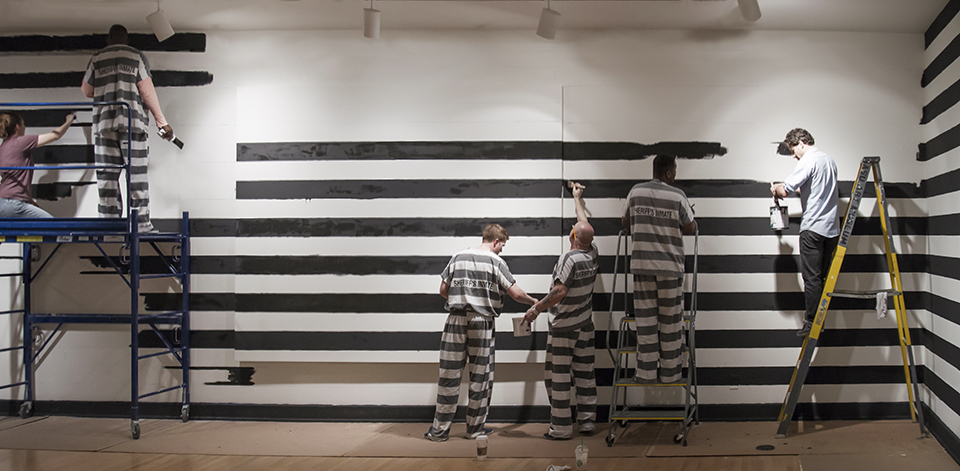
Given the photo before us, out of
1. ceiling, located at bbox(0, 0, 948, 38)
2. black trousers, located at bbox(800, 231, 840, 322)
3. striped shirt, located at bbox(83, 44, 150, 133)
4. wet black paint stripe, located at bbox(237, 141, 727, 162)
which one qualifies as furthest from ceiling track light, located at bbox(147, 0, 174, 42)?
black trousers, located at bbox(800, 231, 840, 322)

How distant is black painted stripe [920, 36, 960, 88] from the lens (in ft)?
13.0

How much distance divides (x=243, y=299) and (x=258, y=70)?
74.9 inches

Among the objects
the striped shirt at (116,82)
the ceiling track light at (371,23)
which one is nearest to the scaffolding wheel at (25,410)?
the striped shirt at (116,82)

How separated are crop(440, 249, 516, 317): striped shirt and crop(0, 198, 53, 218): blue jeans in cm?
304

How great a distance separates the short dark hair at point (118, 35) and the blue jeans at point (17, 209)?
1.40 m

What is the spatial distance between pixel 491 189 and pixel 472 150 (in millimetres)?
353

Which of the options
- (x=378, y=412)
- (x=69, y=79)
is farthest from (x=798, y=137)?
(x=69, y=79)

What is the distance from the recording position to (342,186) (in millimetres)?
→ 4684

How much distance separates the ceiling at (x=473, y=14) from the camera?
4.24m

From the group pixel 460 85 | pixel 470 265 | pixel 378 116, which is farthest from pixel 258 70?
pixel 470 265

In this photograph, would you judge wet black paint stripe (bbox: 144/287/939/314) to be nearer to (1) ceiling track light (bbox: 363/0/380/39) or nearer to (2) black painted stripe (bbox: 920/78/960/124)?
(2) black painted stripe (bbox: 920/78/960/124)

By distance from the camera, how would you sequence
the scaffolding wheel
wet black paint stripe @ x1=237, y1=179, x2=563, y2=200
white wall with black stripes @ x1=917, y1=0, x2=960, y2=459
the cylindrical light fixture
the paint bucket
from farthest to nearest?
the scaffolding wheel, wet black paint stripe @ x1=237, y1=179, x2=563, y2=200, the paint bucket, white wall with black stripes @ x1=917, y1=0, x2=960, y2=459, the cylindrical light fixture

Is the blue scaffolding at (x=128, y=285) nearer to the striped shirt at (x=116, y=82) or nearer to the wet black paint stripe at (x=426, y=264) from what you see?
the striped shirt at (x=116, y=82)

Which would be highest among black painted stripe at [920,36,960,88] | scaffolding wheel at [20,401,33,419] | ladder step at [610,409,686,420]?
black painted stripe at [920,36,960,88]
